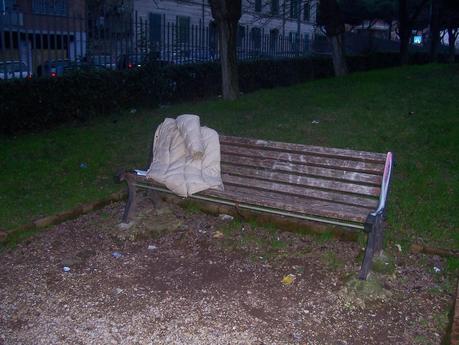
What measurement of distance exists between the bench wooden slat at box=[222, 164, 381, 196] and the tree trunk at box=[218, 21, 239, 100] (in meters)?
7.39

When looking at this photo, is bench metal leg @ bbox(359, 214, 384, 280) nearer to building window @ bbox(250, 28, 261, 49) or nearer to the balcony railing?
the balcony railing

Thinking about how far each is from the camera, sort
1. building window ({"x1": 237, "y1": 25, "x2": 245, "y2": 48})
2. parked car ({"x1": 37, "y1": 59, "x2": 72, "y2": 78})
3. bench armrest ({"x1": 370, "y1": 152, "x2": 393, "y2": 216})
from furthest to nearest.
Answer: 1. building window ({"x1": 237, "y1": 25, "x2": 245, "y2": 48})
2. parked car ({"x1": 37, "y1": 59, "x2": 72, "y2": 78})
3. bench armrest ({"x1": 370, "y1": 152, "x2": 393, "y2": 216})

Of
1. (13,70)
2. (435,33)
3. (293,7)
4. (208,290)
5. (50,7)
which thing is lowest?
(208,290)

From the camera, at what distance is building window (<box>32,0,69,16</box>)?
10.8m

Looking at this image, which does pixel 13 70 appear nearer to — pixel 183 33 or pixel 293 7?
pixel 183 33

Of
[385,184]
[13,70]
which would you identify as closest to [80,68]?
[13,70]

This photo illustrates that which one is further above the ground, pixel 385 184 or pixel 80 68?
pixel 80 68

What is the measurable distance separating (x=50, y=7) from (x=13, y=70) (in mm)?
2473

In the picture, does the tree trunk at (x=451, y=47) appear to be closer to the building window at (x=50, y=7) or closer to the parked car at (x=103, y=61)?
the building window at (x=50, y=7)

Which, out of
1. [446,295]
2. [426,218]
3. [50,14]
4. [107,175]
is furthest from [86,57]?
[446,295]

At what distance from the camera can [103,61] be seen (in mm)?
10961

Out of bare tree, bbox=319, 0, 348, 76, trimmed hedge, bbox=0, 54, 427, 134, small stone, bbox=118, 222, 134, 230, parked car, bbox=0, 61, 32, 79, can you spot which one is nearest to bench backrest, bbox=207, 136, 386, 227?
small stone, bbox=118, 222, 134, 230

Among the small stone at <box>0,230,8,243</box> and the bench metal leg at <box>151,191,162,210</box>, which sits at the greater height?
the bench metal leg at <box>151,191,162,210</box>

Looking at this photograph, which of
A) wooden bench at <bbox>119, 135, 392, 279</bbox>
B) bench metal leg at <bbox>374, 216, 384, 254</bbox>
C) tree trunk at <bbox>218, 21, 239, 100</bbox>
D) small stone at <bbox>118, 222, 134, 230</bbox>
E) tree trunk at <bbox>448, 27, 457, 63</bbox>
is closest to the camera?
bench metal leg at <bbox>374, 216, 384, 254</bbox>
